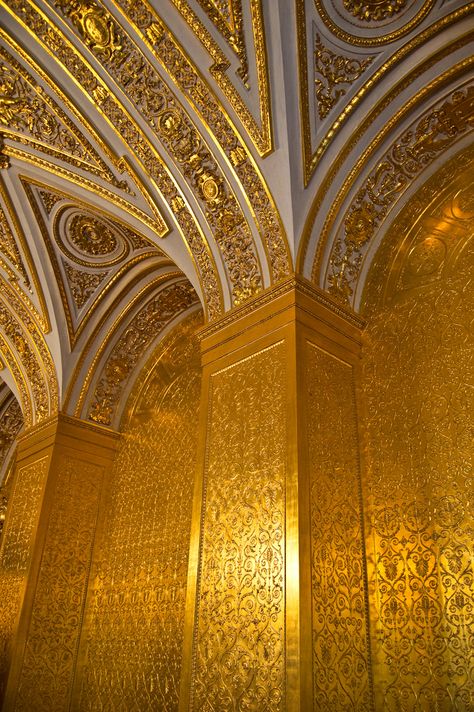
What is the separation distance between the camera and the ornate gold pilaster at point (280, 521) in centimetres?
384

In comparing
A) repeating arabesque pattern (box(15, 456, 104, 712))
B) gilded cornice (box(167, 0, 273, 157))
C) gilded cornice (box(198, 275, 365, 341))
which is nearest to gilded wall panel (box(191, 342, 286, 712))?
gilded cornice (box(198, 275, 365, 341))

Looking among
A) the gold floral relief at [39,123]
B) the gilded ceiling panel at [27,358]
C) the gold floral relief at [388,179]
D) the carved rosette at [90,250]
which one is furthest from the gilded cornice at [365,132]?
the gilded ceiling panel at [27,358]

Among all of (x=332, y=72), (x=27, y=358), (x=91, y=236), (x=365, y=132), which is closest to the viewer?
(x=332, y=72)

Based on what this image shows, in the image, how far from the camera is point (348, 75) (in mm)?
4980

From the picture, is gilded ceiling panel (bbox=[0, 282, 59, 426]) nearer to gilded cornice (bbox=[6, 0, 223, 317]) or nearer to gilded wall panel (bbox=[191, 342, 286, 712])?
gilded cornice (bbox=[6, 0, 223, 317])

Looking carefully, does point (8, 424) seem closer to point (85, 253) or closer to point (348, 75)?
point (85, 253)

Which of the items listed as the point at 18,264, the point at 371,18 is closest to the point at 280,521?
the point at 371,18

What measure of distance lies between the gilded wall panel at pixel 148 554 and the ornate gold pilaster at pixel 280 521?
5.49ft

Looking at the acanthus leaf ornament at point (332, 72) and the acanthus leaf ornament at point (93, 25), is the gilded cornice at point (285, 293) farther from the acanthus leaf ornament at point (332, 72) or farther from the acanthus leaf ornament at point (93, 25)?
the acanthus leaf ornament at point (93, 25)

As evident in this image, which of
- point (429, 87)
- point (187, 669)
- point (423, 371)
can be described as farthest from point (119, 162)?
point (187, 669)

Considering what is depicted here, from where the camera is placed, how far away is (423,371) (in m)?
4.88

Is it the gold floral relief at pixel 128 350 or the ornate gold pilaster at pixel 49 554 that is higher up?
the gold floral relief at pixel 128 350

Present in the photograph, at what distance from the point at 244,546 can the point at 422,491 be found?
1307 millimetres

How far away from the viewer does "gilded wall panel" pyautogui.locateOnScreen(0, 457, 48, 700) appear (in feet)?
22.2
